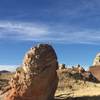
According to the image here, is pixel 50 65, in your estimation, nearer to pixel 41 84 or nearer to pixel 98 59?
pixel 41 84

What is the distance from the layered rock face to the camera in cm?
2948

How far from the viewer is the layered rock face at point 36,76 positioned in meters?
29.5

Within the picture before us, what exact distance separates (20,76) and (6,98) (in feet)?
6.45

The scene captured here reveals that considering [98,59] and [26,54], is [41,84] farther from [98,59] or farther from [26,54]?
[98,59]

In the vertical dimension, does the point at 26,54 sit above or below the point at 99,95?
above

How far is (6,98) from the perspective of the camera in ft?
99.6

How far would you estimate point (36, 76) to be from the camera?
29.5 meters

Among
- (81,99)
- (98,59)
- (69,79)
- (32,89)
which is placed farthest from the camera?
(98,59)

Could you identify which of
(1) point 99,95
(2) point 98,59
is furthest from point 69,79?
(2) point 98,59

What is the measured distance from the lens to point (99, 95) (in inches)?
1262

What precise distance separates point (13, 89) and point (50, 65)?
3303 mm

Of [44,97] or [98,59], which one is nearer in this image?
→ [44,97]

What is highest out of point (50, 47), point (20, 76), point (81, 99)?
point (50, 47)

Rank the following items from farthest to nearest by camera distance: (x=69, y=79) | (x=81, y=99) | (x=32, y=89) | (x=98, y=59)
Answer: (x=98, y=59), (x=69, y=79), (x=81, y=99), (x=32, y=89)
